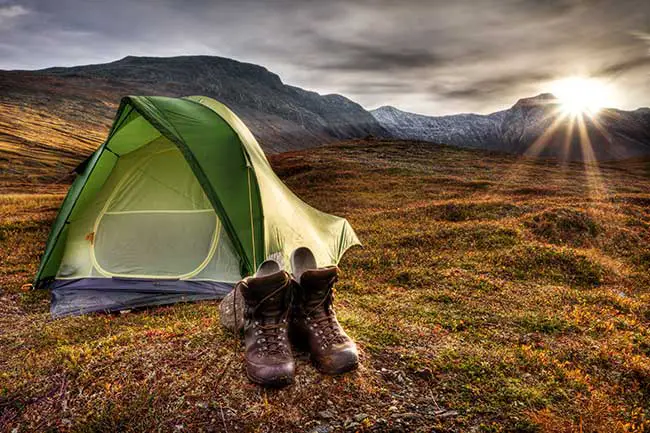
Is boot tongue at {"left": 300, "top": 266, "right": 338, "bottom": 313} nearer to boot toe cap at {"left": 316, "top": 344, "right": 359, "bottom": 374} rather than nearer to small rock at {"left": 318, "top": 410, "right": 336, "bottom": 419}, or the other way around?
boot toe cap at {"left": 316, "top": 344, "right": 359, "bottom": 374}

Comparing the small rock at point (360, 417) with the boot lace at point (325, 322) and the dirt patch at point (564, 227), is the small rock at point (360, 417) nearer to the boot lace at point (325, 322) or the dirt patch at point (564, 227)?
the boot lace at point (325, 322)

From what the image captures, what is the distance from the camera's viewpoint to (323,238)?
1012cm

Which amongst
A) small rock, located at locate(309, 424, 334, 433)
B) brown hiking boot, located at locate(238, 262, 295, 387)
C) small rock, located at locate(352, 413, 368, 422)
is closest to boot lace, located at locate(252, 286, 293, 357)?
brown hiking boot, located at locate(238, 262, 295, 387)

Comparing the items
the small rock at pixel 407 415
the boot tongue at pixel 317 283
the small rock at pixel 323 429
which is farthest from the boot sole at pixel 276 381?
the small rock at pixel 407 415

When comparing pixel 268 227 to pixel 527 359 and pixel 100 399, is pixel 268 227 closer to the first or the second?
pixel 100 399

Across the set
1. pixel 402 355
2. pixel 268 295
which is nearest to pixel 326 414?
pixel 268 295

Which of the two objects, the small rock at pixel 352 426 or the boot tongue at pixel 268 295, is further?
the boot tongue at pixel 268 295

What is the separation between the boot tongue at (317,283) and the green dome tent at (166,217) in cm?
313

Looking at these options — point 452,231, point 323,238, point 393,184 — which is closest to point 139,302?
point 323,238

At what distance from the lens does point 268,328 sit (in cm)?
396

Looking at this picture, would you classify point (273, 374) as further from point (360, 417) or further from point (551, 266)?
point (551, 266)

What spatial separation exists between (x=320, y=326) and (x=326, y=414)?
94cm

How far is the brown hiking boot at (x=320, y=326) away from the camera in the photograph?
3.93m

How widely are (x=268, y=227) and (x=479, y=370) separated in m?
4.80
